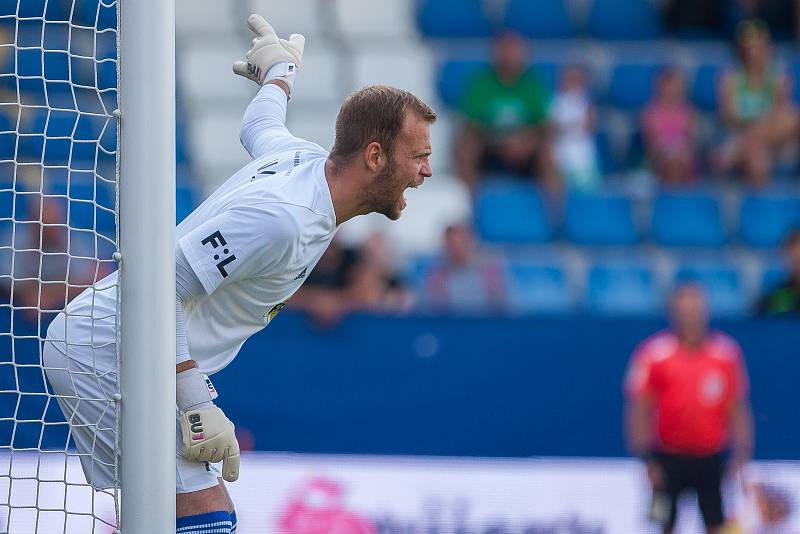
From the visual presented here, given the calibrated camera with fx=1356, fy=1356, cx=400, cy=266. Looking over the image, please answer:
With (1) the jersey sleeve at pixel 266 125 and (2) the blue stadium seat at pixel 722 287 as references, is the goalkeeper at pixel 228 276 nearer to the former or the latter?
(1) the jersey sleeve at pixel 266 125

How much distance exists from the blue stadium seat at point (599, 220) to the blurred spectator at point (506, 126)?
28 centimetres

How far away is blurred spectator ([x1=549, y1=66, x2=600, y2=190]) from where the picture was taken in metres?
9.62

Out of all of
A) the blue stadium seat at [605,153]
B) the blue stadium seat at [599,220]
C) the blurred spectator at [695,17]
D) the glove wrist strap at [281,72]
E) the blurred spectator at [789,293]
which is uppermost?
the blurred spectator at [695,17]

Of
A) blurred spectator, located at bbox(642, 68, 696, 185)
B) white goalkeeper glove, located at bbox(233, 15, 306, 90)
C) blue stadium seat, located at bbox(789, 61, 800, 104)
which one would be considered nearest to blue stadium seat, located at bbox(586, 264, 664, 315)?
blurred spectator, located at bbox(642, 68, 696, 185)

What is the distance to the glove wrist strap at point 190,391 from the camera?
3441mm

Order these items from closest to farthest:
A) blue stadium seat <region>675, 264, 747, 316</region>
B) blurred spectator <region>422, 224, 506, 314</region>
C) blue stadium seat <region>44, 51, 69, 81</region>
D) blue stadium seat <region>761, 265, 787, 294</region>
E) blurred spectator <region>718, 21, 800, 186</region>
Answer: blurred spectator <region>422, 224, 506, 314</region> < blue stadium seat <region>761, 265, 787, 294</region> < blue stadium seat <region>675, 264, 747, 316</region> < blue stadium seat <region>44, 51, 69, 81</region> < blurred spectator <region>718, 21, 800, 186</region>

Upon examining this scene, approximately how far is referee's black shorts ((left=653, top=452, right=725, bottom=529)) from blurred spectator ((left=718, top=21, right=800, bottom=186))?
273cm

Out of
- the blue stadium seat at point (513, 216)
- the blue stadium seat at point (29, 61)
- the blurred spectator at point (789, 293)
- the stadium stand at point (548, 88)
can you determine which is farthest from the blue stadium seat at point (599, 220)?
the blue stadium seat at point (29, 61)

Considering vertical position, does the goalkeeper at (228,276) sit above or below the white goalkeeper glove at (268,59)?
below

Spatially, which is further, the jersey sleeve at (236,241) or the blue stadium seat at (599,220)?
the blue stadium seat at (599,220)

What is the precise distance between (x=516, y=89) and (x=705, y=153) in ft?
5.23

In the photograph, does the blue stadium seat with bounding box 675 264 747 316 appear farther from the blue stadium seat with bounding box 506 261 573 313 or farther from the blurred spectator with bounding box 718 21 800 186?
the blurred spectator with bounding box 718 21 800 186

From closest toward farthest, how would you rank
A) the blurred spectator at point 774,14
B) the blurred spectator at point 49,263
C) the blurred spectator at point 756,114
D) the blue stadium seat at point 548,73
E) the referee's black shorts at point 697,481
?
the blurred spectator at point 49,263 → the referee's black shorts at point 697,481 → the blurred spectator at point 756,114 → the blue stadium seat at point 548,73 → the blurred spectator at point 774,14

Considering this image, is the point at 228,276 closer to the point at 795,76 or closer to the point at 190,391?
the point at 190,391
